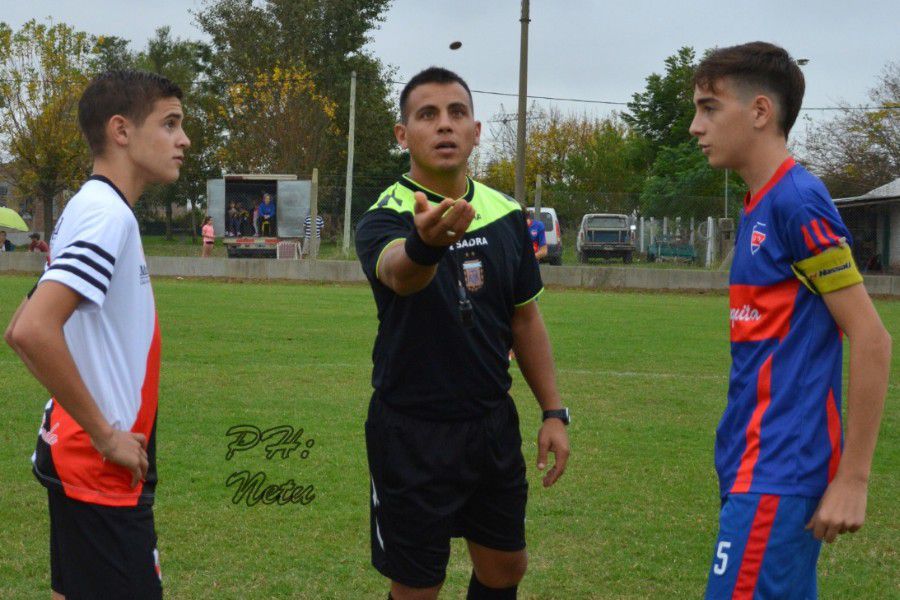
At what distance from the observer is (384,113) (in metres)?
58.8

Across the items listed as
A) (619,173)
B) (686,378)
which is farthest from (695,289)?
(619,173)

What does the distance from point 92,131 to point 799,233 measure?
2.19 meters

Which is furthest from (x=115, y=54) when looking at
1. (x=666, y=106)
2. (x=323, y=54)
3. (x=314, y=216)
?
(x=314, y=216)

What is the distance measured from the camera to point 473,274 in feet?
12.0

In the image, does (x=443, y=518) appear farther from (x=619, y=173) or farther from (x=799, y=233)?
(x=619, y=173)

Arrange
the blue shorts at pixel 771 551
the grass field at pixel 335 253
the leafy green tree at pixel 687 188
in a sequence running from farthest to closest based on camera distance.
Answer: the leafy green tree at pixel 687 188, the grass field at pixel 335 253, the blue shorts at pixel 771 551

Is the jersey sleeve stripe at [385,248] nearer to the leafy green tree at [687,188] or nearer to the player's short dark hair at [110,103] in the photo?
the player's short dark hair at [110,103]

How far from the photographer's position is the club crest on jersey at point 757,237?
3.09 m

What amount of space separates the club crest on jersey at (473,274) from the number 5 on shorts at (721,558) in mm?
1177

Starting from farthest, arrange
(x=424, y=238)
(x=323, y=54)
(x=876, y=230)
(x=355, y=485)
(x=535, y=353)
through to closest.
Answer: (x=323, y=54), (x=876, y=230), (x=355, y=485), (x=535, y=353), (x=424, y=238)

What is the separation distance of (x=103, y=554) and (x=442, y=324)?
1.27 metres

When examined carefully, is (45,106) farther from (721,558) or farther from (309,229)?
(721,558)

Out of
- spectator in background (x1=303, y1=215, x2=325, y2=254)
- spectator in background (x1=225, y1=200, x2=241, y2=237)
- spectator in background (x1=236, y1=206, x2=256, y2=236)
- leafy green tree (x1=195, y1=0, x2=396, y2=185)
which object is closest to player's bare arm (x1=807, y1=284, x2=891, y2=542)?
spectator in background (x1=303, y1=215, x2=325, y2=254)

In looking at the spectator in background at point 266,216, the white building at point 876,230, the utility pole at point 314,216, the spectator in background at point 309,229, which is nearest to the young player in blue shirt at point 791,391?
the utility pole at point 314,216
